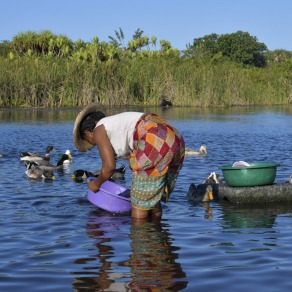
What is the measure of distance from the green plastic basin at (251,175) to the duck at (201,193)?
283 millimetres

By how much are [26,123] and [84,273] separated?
19120 millimetres

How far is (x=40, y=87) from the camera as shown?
3189 cm

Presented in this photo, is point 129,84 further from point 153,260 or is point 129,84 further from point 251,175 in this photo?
point 153,260

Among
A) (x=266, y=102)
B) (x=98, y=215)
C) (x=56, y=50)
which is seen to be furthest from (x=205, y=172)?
(x=56, y=50)

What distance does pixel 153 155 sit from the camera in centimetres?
701

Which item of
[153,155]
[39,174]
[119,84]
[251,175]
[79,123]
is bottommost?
[39,174]

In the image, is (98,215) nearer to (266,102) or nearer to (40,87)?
(40,87)

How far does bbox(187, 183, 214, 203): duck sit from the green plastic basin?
283 mm

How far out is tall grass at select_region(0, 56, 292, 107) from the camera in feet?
104

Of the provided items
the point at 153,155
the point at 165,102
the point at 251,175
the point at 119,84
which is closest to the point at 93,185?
the point at 153,155

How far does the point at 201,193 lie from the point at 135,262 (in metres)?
3.31

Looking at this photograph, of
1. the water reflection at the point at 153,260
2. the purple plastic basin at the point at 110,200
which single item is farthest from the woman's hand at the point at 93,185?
the water reflection at the point at 153,260

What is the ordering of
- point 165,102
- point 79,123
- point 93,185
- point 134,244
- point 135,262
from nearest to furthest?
point 135,262 < point 134,244 < point 79,123 < point 93,185 < point 165,102

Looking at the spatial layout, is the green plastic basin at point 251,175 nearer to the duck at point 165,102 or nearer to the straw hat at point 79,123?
the straw hat at point 79,123
